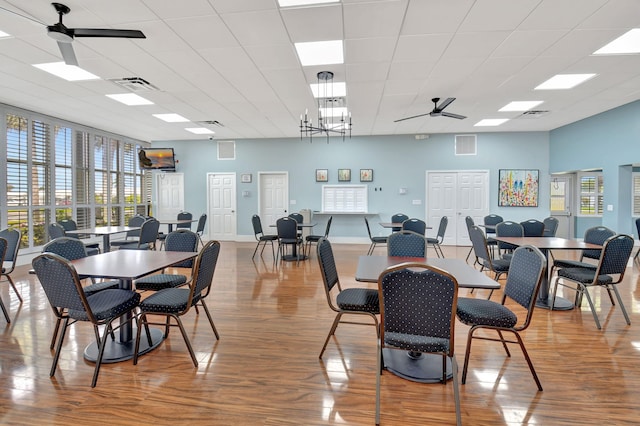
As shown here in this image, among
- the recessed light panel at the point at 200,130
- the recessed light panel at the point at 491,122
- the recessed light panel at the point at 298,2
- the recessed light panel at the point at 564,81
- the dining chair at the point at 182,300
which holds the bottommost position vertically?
the dining chair at the point at 182,300

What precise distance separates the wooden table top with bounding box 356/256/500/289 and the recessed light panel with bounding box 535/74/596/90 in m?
3.90

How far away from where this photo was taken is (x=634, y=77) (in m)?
4.68

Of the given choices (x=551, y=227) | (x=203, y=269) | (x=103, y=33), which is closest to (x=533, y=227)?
(x=551, y=227)

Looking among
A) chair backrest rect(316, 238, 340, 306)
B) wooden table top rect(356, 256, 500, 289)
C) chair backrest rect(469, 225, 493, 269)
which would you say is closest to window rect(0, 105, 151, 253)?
chair backrest rect(316, 238, 340, 306)

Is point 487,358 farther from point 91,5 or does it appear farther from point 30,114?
point 30,114

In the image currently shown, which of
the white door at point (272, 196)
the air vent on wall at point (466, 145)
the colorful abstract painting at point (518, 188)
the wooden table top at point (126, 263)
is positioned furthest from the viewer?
the white door at point (272, 196)

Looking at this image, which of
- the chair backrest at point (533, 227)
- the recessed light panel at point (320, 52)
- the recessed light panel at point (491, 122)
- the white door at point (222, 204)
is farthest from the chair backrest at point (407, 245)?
the white door at point (222, 204)

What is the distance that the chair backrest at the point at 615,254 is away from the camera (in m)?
3.12

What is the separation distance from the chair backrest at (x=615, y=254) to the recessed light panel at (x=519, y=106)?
3.71m

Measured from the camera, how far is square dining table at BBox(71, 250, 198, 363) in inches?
95.2

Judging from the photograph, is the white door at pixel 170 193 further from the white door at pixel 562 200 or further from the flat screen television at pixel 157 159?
the white door at pixel 562 200

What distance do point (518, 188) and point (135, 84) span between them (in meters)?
9.20

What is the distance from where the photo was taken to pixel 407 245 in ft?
10.9

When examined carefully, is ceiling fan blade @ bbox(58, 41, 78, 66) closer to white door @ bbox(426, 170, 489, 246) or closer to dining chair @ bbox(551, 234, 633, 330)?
dining chair @ bbox(551, 234, 633, 330)
